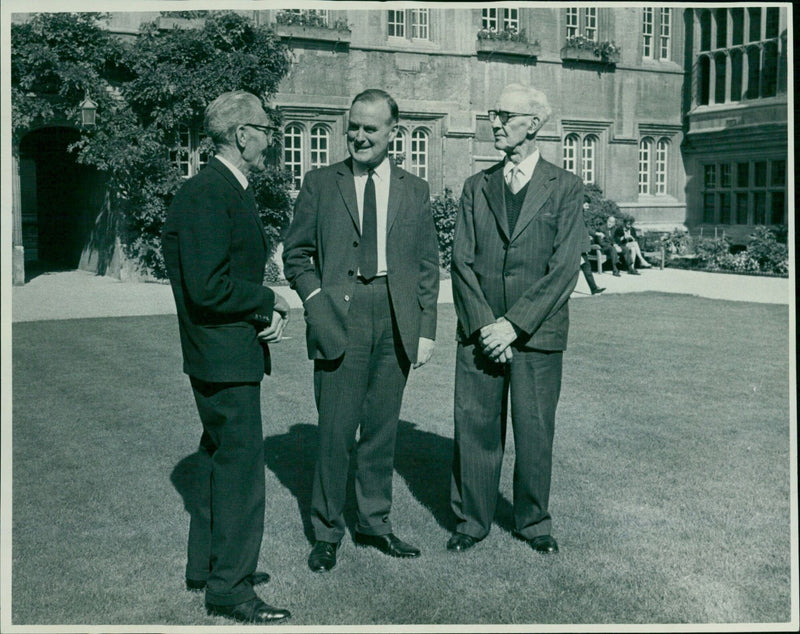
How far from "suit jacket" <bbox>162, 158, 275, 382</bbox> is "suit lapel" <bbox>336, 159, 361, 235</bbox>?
741 millimetres

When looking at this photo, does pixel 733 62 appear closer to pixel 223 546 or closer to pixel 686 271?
pixel 686 271

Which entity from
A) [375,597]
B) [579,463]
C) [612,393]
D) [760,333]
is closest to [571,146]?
[760,333]

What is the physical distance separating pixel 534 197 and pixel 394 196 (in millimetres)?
681

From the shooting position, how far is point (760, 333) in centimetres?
1125

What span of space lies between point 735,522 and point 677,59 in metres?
22.9

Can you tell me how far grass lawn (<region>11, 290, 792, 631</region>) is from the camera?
374cm

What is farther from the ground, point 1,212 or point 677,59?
point 677,59

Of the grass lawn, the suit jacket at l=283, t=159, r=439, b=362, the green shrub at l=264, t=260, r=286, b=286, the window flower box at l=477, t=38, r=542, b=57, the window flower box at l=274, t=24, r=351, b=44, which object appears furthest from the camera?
the window flower box at l=477, t=38, r=542, b=57

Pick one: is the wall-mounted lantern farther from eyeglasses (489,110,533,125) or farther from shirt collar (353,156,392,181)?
eyeglasses (489,110,533,125)

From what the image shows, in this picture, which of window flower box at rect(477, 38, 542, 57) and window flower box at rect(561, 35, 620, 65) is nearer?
window flower box at rect(477, 38, 542, 57)

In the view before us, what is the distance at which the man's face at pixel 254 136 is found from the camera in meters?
3.47

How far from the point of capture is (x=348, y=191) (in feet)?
13.9

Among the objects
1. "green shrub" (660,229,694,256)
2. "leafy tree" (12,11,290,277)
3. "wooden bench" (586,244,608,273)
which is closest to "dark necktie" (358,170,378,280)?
"leafy tree" (12,11,290,277)

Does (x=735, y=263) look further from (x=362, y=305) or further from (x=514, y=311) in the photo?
(x=362, y=305)
